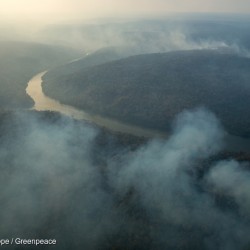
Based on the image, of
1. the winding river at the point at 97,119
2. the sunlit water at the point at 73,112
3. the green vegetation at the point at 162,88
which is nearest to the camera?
the winding river at the point at 97,119

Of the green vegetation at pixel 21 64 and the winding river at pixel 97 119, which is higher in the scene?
the green vegetation at pixel 21 64

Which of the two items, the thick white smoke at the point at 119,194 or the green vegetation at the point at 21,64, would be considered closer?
the thick white smoke at the point at 119,194

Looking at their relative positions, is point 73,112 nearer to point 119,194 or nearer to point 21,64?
point 119,194

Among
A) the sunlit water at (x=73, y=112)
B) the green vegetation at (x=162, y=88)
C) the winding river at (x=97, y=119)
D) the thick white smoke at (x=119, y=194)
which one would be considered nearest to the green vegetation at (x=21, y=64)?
the sunlit water at (x=73, y=112)

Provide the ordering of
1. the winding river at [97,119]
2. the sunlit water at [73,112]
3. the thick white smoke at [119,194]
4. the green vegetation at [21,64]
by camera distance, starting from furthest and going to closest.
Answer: the green vegetation at [21,64] < the sunlit water at [73,112] < the winding river at [97,119] < the thick white smoke at [119,194]

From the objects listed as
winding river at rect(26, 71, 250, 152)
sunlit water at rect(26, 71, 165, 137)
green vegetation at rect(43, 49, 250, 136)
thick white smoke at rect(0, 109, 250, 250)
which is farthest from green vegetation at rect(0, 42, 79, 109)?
thick white smoke at rect(0, 109, 250, 250)

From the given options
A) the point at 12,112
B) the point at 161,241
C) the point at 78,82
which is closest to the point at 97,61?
the point at 78,82

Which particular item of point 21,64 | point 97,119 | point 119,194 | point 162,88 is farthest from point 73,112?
point 21,64

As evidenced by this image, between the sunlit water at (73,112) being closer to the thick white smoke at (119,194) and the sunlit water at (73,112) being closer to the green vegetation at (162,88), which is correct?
the green vegetation at (162,88)
